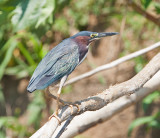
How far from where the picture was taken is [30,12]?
2326mm

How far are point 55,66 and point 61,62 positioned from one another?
52 millimetres

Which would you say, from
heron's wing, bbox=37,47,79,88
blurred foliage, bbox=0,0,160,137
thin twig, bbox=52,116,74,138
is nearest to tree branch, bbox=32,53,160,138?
thin twig, bbox=52,116,74,138

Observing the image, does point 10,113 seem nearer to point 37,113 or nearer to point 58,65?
point 37,113

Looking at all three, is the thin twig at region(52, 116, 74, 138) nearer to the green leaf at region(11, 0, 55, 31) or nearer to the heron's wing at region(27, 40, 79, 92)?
the heron's wing at region(27, 40, 79, 92)

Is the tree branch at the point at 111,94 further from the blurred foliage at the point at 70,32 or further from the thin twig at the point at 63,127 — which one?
the blurred foliage at the point at 70,32

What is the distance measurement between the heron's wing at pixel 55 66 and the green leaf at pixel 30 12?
43 centimetres

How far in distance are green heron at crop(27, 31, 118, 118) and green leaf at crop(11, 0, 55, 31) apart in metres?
0.39

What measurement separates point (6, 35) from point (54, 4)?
2.45 metres

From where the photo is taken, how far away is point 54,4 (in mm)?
2373

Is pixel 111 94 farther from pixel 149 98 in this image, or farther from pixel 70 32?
pixel 70 32

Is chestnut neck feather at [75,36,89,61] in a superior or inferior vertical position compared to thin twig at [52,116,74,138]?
superior

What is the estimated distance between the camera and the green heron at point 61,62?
1.88m

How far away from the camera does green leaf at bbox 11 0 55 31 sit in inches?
90.7

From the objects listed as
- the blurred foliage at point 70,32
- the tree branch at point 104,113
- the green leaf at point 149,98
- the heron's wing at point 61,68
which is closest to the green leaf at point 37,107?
the blurred foliage at point 70,32
